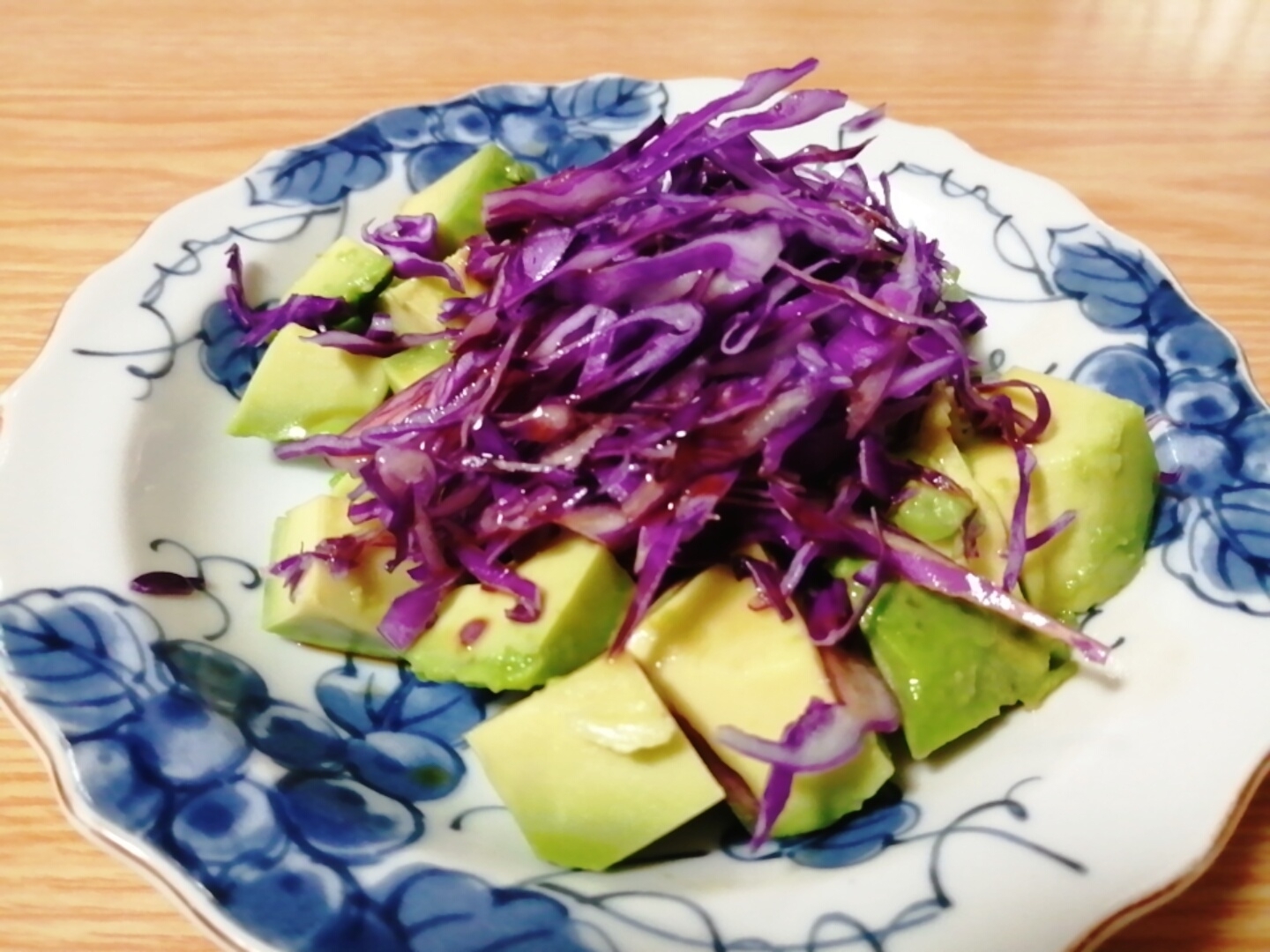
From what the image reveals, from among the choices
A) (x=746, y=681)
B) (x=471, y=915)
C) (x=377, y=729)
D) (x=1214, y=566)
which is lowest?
(x=377, y=729)

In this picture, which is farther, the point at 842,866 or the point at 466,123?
the point at 466,123

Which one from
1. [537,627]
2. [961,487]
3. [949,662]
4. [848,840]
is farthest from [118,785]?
[961,487]

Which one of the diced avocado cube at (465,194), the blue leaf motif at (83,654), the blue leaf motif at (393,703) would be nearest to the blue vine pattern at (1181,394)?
the diced avocado cube at (465,194)

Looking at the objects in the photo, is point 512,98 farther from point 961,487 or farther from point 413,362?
point 961,487

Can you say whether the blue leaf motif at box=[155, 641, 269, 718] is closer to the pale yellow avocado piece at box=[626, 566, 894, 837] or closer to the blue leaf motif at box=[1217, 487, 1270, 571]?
the pale yellow avocado piece at box=[626, 566, 894, 837]

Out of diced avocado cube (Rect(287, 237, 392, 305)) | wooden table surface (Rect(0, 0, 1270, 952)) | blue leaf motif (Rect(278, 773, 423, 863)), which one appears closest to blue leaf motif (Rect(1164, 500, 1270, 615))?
wooden table surface (Rect(0, 0, 1270, 952))

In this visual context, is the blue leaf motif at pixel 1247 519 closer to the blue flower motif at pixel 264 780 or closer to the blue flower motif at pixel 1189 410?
the blue flower motif at pixel 1189 410

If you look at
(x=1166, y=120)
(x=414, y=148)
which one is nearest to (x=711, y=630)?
(x=414, y=148)

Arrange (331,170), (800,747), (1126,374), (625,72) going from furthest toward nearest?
1. (625,72)
2. (331,170)
3. (1126,374)
4. (800,747)
